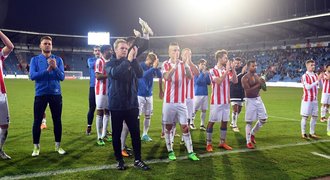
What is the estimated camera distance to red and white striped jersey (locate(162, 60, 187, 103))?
637cm

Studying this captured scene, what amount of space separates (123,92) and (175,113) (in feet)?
4.65

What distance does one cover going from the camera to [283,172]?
18.1 feet

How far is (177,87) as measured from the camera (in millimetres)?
6406

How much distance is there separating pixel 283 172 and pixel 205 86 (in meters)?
5.34

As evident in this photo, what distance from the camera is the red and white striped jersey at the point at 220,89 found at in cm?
717

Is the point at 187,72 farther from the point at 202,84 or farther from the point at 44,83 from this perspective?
the point at 202,84

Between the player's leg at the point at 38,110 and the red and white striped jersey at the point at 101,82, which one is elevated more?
the red and white striped jersey at the point at 101,82

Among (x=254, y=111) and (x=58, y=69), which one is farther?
(x=254, y=111)

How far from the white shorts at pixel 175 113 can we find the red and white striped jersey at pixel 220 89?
3.68 feet

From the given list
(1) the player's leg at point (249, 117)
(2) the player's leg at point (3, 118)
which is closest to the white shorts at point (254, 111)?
(1) the player's leg at point (249, 117)

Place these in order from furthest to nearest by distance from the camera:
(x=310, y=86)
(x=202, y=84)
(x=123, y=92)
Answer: (x=202, y=84)
(x=310, y=86)
(x=123, y=92)

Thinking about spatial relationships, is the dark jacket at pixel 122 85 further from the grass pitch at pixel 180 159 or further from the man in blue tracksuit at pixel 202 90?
the man in blue tracksuit at pixel 202 90

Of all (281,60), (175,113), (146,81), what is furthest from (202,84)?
(281,60)

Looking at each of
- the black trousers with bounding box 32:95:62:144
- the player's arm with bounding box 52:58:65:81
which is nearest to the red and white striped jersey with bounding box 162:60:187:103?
the player's arm with bounding box 52:58:65:81
